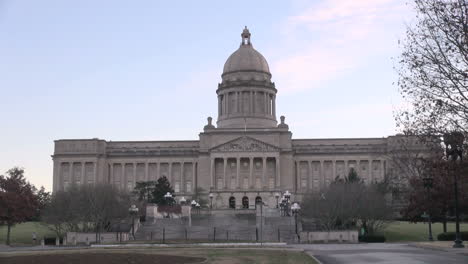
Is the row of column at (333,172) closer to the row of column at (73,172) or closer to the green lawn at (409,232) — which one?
the row of column at (73,172)

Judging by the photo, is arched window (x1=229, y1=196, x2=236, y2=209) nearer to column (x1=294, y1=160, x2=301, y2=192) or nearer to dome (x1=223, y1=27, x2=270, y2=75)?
column (x1=294, y1=160, x2=301, y2=192)

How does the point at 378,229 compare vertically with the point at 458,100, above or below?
below

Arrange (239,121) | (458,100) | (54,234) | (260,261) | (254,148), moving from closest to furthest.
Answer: (458,100)
(260,261)
(54,234)
(254,148)
(239,121)

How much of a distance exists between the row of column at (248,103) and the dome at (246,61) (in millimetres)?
5069

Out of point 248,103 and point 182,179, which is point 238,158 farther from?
point 248,103

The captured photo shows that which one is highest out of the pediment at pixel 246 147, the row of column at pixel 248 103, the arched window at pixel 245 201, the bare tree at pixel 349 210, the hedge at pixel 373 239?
the row of column at pixel 248 103

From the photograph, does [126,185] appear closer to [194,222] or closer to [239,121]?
[239,121]

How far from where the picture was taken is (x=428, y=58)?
2681 cm

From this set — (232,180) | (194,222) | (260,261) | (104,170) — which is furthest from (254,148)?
(260,261)

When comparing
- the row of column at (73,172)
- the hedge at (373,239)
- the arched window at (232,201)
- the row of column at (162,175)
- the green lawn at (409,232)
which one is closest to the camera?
the hedge at (373,239)

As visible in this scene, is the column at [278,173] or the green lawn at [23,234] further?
the column at [278,173]

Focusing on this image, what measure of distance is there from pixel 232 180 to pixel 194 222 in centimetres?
4607

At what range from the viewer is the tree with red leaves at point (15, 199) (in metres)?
62.5

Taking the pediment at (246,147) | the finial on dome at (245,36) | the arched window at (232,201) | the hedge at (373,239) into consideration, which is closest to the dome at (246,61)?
the finial on dome at (245,36)
